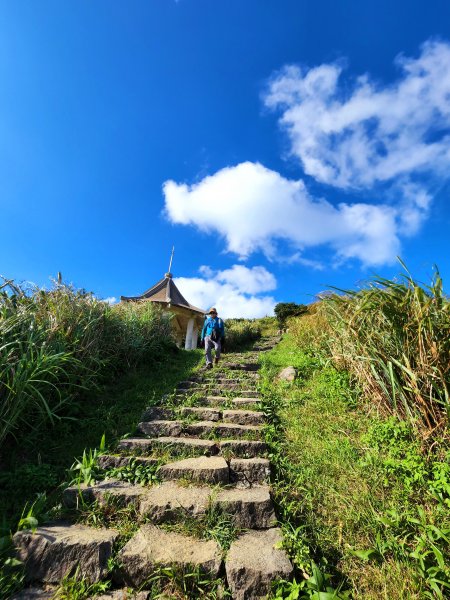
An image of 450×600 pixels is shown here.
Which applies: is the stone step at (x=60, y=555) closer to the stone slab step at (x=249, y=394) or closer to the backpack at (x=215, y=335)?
the stone slab step at (x=249, y=394)

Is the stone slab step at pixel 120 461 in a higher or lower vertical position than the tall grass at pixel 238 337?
lower

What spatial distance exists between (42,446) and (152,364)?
4.25 meters

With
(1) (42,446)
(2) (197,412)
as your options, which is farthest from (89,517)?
(2) (197,412)

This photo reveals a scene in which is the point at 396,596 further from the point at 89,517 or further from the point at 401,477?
the point at 89,517

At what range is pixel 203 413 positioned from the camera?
14.8 ft

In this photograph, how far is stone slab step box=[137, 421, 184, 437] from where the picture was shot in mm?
4051

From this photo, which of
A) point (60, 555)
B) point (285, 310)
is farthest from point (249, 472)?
point (285, 310)

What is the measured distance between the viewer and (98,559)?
211 cm

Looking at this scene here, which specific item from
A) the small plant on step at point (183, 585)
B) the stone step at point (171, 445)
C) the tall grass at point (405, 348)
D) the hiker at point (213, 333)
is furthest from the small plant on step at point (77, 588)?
the hiker at point (213, 333)

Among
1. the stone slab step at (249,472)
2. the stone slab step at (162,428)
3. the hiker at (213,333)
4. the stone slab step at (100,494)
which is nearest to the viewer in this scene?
the stone slab step at (100,494)

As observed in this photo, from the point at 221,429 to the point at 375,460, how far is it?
5.87 ft

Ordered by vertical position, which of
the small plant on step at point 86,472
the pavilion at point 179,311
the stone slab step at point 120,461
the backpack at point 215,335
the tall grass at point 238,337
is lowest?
the small plant on step at point 86,472

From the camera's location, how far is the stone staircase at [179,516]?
208 centimetres

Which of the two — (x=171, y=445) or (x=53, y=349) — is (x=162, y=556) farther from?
(x=53, y=349)
